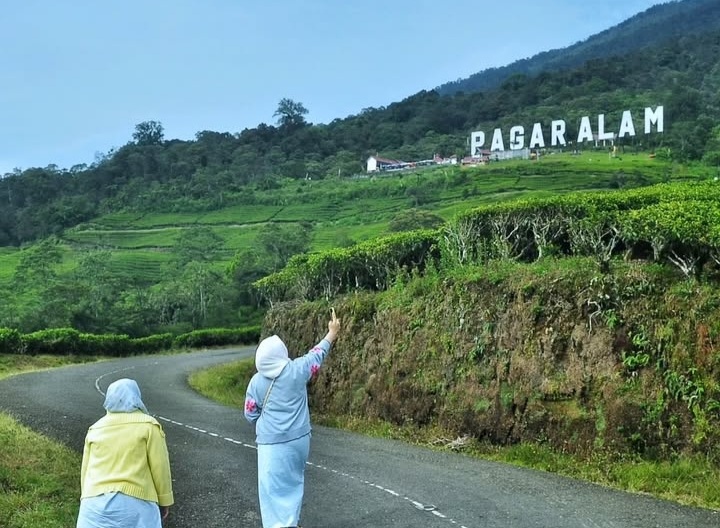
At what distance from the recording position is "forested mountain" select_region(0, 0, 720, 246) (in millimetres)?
88250

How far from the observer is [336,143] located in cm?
11288

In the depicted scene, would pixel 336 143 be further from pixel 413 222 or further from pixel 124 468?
pixel 124 468

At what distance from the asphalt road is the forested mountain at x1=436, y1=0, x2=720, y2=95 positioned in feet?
384

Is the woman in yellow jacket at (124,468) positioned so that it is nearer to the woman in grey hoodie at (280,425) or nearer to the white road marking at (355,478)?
the woman in grey hoodie at (280,425)

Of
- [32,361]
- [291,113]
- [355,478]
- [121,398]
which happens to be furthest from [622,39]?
[121,398]

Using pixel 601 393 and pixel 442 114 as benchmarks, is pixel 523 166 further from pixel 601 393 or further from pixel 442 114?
pixel 601 393

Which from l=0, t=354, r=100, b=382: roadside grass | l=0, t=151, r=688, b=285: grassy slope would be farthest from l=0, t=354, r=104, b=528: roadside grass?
l=0, t=151, r=688, b=285: grassy slope

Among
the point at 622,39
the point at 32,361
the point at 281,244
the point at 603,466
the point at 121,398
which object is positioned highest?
the point at 622,39

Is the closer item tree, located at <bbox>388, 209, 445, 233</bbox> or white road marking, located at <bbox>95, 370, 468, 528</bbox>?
white road marking, located at <bbox>95, 370, 468, 528</bbox>

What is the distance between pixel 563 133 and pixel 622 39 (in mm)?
88817

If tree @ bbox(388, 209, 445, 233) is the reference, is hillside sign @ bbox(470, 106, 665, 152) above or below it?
above

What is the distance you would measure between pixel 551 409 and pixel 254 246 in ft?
190

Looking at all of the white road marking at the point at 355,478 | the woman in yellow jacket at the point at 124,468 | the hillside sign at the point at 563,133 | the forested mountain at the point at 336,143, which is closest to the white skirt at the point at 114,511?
the woman in yellow jacket at the point at 124,468

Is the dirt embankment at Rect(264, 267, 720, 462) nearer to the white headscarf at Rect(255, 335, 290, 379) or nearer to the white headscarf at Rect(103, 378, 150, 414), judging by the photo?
the white headscarf at Rect(255, 335, 290, 379)
